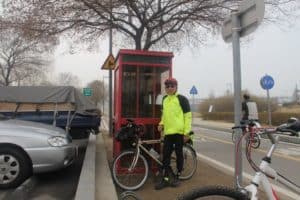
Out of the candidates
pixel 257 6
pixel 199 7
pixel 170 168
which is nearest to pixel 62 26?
pixel 199 7

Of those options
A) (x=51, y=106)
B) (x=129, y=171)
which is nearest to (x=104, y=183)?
(x=129, y=171)

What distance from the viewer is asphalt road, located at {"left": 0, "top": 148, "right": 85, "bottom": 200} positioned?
762 centimetres

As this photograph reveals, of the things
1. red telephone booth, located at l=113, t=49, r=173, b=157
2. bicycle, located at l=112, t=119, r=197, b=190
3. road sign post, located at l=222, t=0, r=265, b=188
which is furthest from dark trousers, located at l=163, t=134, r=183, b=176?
road sign post, located at l=222, t=0, r=265, b=188

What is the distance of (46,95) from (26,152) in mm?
5753

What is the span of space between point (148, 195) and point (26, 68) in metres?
46.0

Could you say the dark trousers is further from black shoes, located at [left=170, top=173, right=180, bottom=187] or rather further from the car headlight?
the car headlight

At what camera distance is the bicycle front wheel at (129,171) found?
27.9ft

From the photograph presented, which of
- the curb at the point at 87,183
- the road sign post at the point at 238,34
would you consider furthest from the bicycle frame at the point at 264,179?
the curb at the point at 87,183

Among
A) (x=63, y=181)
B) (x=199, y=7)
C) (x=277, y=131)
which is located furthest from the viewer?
(x=199, y=7)

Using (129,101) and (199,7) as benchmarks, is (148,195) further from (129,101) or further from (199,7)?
(199,7)

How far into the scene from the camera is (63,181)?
927 cm

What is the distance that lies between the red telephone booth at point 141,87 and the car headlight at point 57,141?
1.11 metres

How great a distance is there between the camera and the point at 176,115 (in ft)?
27.2

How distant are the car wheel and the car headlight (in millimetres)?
546
